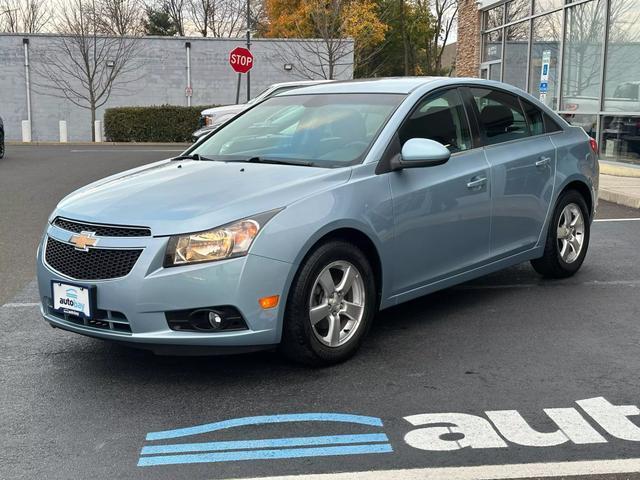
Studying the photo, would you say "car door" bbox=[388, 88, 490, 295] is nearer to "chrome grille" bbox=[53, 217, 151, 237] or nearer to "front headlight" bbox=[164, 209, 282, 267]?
"front headlight" bbox=[164, 209, 282, 267]

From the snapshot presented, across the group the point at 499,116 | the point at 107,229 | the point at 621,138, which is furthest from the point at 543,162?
the point at 621,138

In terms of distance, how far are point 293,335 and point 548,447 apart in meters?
1.44

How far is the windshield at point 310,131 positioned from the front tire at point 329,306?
0.67 metres

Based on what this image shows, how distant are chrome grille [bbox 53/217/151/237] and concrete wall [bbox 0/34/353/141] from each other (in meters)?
29.0

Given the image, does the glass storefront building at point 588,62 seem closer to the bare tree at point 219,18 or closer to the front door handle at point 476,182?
the front door handle at point 476,182

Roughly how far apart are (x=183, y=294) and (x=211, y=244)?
0.29 metres

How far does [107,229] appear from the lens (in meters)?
4.04

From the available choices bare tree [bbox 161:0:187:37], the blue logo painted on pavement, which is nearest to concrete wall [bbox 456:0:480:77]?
the blue logo painted on pavement

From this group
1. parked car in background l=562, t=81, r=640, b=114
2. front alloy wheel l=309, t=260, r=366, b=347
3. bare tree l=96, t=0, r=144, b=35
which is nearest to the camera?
front alloy wheel l=309, t=260, r=366, b=347

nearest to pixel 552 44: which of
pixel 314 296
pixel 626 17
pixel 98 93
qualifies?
pixel 626 17

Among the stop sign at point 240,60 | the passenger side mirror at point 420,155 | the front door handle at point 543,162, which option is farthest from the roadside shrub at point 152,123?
the passenger side mirror at point 420,155

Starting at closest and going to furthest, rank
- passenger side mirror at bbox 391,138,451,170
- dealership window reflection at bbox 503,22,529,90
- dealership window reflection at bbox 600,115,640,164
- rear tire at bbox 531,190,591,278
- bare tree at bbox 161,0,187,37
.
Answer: passenger side mirror at bbox 391,138,451,170 → rear tire at bbox 531,190,591,278 → dealership window reflection at bbox 600,115,640,164 → dealership window reflection at bbox 503,22,529,90 → bare tree at bbox 161,0,187,37

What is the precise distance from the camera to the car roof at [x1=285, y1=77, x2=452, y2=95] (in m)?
5.22

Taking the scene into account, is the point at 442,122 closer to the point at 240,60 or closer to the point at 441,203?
the point at 441,203
